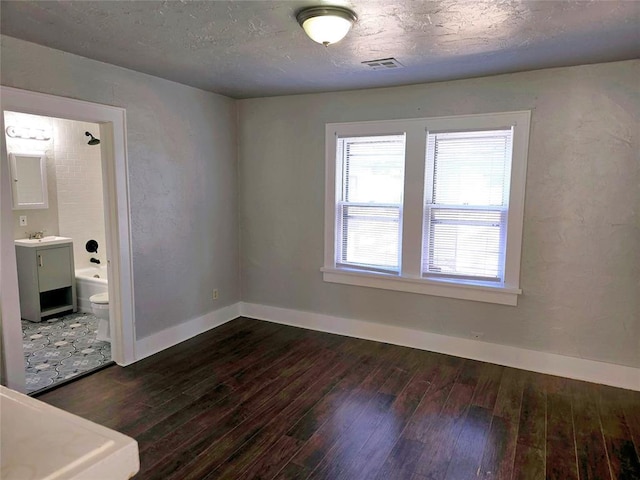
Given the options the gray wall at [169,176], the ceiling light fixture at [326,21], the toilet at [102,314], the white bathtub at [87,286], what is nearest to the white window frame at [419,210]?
the gray wall at [169,176]

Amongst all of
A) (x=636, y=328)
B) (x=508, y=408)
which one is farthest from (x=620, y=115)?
(x=508, y=408)

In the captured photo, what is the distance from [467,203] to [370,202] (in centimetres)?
92

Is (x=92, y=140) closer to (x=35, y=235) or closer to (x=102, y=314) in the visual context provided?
(x=35, y=235)

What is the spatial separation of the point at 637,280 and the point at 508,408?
1.40 meters

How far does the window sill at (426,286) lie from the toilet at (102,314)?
2119 mm

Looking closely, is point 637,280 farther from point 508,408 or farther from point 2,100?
point 2,100

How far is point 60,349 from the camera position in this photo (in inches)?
155

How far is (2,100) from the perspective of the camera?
2.68 m

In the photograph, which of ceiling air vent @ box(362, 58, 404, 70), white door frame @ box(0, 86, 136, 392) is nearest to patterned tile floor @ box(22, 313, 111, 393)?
white door frame @ box(0, 86, 136, 392)

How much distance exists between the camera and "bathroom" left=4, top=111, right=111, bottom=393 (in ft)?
13.8

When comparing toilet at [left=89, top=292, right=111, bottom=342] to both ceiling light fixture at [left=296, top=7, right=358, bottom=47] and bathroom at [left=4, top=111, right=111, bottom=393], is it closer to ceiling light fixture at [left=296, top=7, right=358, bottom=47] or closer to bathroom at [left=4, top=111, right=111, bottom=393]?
bathroom at [left=4, top=111, right=111, bottom=393]

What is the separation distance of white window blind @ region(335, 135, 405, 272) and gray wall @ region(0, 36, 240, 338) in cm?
131

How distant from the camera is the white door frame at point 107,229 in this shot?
276cm

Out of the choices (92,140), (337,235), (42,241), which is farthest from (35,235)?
(337,235)
